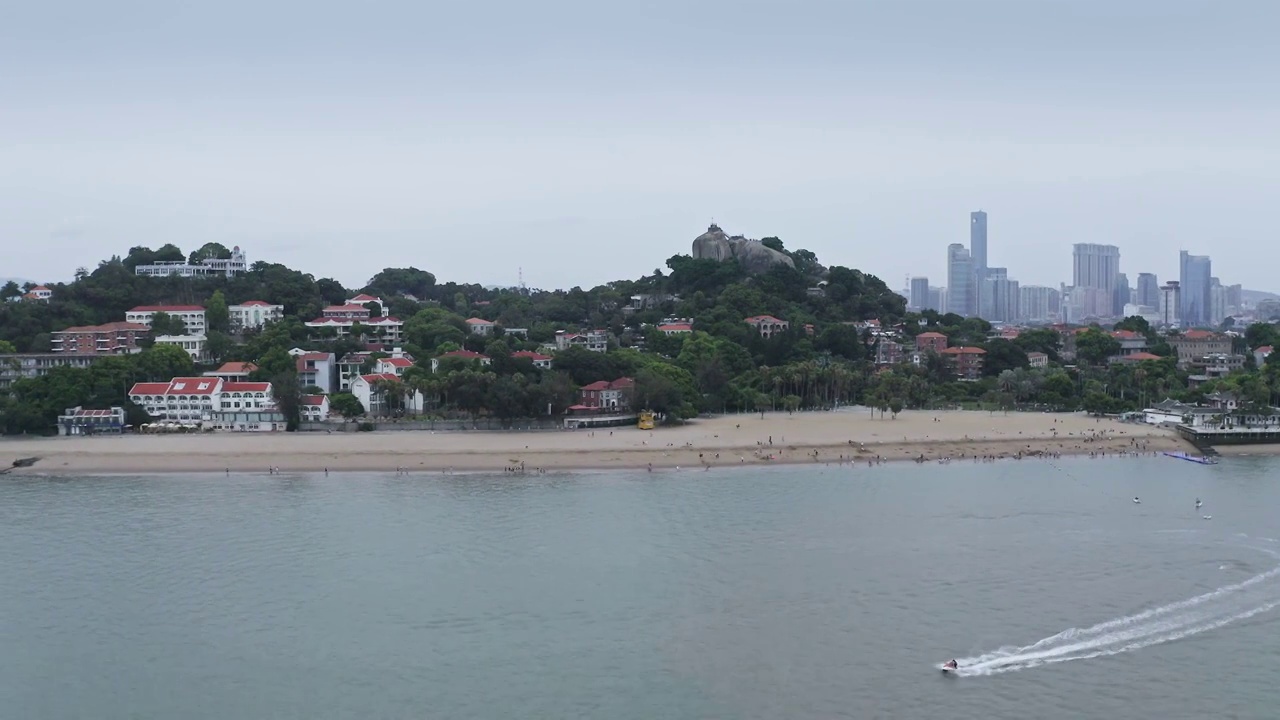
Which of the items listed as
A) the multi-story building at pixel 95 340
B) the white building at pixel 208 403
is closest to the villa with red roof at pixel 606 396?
the white building at pixel 208 403

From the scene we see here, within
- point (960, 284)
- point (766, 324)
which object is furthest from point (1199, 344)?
point (960, 284)

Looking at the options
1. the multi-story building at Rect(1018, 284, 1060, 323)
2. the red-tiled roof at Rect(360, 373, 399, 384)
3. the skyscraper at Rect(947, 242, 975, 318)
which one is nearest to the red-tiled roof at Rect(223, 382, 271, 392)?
the red-tiled roof at Rect(360, 373, 399, 384)

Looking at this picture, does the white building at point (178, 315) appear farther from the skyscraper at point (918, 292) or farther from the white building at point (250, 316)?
the skyscraper at point (918, 292)

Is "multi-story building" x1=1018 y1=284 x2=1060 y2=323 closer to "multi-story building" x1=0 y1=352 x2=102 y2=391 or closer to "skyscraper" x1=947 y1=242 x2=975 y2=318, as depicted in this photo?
"skyscraper" x1=947 y1=242 x2=975 y2=318

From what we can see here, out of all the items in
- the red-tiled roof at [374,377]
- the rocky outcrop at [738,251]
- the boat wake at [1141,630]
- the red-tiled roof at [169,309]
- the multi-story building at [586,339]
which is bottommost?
the boat wake at [1141,630]

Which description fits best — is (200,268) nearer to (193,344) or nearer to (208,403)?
(193,344)

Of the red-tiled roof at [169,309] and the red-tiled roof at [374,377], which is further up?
the red-tiled roof at [169,309]

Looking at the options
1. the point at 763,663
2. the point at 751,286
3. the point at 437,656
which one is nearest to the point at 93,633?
the point at 437,656
